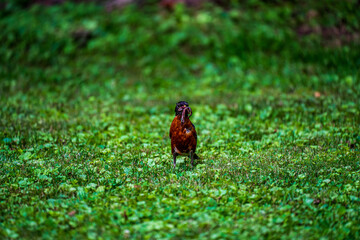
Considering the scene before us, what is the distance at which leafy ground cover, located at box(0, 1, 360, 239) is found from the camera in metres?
4.67

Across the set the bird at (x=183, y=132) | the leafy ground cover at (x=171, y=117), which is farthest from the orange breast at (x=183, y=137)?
the leafy ground cover at (x=171, y=117)

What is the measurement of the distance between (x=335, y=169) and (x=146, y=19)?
9442 millimetres

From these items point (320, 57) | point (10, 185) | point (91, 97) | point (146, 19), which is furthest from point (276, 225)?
point (146, 19)

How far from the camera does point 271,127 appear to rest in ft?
26.6

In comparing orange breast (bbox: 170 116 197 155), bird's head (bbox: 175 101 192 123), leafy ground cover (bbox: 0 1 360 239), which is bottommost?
leafy ground cover (bbox: 0 1 360 239)

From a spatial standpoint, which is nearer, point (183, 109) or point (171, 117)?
point (183, 109)

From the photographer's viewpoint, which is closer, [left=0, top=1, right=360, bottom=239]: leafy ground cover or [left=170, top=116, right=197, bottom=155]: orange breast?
[left=0, top=1, right=360, bottom=239]: leafy ground cover

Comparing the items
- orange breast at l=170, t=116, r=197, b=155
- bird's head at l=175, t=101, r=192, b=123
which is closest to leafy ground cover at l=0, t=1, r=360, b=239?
orange breast at l=170, t=116, r=197, b=155

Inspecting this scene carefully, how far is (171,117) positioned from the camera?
8.94m

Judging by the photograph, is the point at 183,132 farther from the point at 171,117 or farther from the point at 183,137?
the point at 171,117

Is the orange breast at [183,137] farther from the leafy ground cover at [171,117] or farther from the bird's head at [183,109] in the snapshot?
the leafy ground cover at [171,117]

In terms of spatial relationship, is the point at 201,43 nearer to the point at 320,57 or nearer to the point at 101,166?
the point at 320,57

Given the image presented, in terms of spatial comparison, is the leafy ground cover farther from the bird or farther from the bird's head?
the bird's head

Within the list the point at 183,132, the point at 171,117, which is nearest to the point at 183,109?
the point at 183,132
